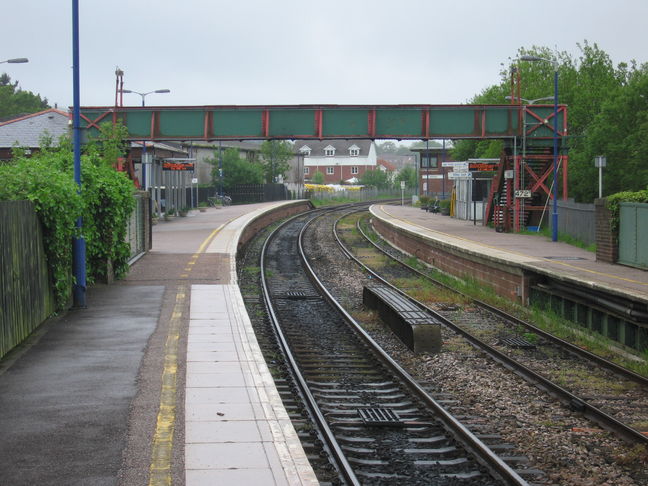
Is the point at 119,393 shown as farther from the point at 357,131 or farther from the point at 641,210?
the point at 357,131

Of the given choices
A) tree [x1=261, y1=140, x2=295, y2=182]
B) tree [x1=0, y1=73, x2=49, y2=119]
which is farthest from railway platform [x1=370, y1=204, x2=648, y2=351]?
tree [x1=0, y1=73, x2=49, y2=119]

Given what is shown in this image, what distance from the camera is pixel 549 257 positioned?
25.2 m

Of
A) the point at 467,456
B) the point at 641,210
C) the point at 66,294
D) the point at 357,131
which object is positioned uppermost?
the point at 357,131

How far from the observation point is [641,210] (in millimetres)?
21672

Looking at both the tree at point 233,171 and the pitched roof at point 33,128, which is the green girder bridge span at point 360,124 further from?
the tree at point 233,171

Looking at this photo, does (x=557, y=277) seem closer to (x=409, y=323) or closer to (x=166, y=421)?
(x=409, y=323)

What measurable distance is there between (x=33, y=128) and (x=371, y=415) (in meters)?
39.2

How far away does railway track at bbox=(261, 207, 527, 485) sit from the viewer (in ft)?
27.3

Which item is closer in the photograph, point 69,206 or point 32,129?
point 69,206

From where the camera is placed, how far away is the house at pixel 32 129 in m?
42.2

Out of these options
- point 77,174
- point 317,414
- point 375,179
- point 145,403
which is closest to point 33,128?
point 77,174

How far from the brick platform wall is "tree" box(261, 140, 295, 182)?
2098 inches

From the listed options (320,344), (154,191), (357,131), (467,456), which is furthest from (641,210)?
(154,191)

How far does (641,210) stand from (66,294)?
1443 cm
